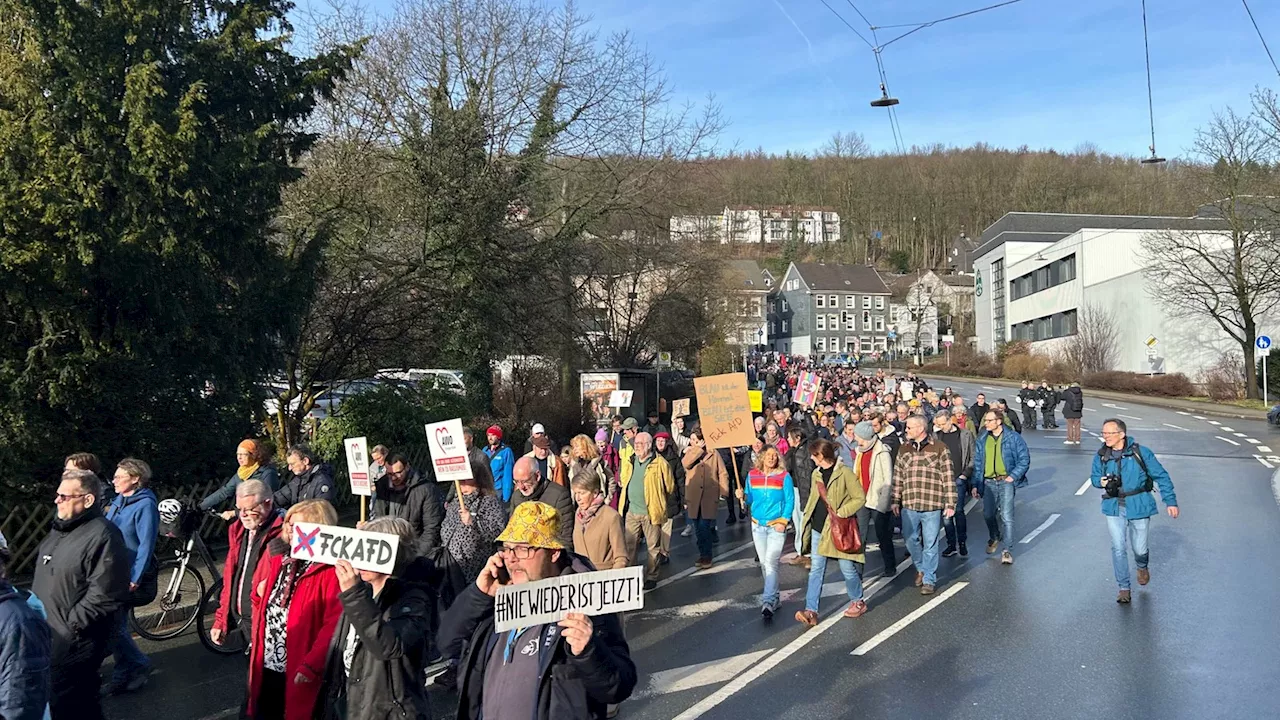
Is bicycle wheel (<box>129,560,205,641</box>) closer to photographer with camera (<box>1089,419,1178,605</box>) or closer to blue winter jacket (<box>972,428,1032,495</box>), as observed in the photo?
photographer with camera (<box>1089,419,1178,605</box>)

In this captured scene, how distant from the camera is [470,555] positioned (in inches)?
265

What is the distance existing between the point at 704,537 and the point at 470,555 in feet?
16.6

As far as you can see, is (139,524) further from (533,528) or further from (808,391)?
(808,391)

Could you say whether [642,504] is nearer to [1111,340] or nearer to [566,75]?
[566,75]

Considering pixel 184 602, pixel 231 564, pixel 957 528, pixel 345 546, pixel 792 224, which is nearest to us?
pixel 345 546

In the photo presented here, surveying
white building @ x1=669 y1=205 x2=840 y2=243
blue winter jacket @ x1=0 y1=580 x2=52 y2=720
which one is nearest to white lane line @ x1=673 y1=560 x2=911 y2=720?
blue winter jacket @ x1=0 y1=580 x2=52 y2=720

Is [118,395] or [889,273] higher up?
[889,273]

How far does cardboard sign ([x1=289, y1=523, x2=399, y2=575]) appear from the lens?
3729 mm

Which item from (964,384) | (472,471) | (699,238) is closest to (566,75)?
(699,238)

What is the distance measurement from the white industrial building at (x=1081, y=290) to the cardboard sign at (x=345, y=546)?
4950 cm

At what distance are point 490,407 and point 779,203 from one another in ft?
290

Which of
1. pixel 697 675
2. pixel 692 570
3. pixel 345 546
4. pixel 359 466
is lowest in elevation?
pixel 692 570

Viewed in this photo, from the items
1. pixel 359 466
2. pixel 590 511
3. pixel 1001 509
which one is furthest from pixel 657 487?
pixel 1001 509

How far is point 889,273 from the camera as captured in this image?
116 metres
